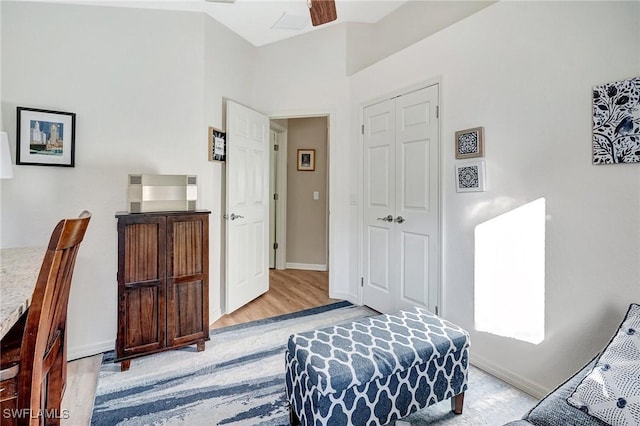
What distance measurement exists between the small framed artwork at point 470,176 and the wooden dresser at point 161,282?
187cm

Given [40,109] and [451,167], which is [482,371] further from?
[40,109]

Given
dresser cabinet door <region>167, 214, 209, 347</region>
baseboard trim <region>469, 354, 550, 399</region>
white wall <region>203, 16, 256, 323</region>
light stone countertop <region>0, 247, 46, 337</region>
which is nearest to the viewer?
light stone countertop <region>0, 247, 46, 337</region>

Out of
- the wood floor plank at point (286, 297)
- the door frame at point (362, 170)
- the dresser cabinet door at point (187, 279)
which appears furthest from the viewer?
the wood floor plank at point (286, 297)

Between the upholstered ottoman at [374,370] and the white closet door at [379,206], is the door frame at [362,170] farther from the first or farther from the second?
the upholstered ottoman at [374,370]

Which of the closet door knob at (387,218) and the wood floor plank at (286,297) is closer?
the closet door knob at (387,218)

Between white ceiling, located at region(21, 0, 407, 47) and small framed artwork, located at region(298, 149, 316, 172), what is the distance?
1752 mm

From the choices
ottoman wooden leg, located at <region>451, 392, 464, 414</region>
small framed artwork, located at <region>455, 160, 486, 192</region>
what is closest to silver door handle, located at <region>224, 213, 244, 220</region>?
small framed artwork, located at <region>455, 160, 486, 192</region>

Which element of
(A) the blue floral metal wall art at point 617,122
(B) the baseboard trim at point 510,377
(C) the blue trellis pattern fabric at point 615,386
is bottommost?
(B) the baseboard trim at point 510,377

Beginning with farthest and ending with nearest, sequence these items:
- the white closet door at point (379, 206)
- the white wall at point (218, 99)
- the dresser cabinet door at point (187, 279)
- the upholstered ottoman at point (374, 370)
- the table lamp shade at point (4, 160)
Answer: the white closet door at point (379, 206) → the white wall at point (218, 99) → the dresser cabinet door at point (187, 279) → the table lamp shade at point (4, 160) → the upholstered ottoman at point (374, 370)

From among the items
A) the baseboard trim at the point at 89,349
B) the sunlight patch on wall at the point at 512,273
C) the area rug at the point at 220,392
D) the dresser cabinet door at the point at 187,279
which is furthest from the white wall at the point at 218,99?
the sunlight patch on wall at the point at 512,273

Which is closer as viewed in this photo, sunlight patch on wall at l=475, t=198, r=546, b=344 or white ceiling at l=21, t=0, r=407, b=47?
sunlight patch on wall at l=475, t=198, r=546, b=344

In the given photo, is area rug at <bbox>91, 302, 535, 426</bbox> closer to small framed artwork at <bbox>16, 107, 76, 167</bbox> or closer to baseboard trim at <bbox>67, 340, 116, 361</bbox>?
baseboard trim at <bbox>67, 340, 116, 361</bbox>

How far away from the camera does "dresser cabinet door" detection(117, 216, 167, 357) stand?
212cm

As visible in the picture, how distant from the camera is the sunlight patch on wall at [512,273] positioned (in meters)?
1.92
